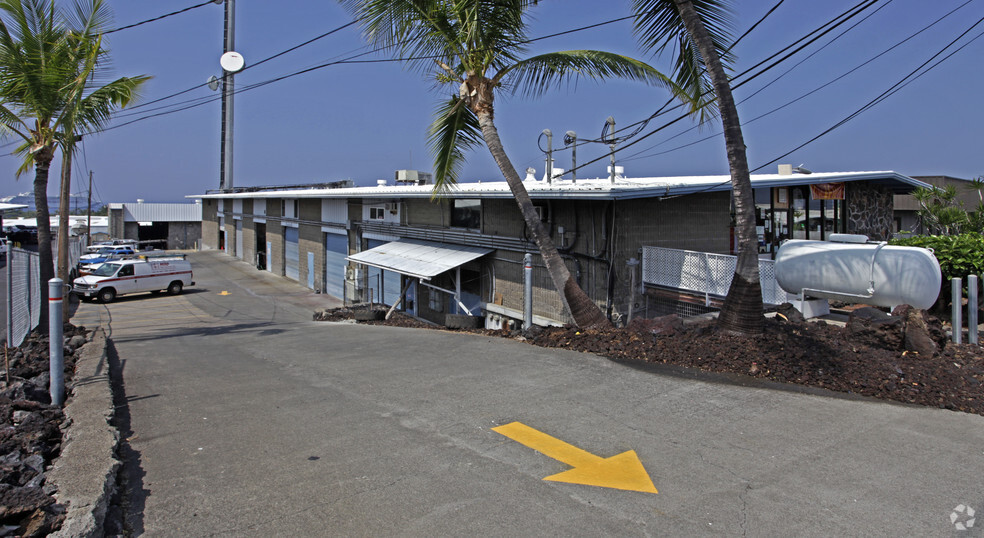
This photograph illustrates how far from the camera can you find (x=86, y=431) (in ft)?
17.5

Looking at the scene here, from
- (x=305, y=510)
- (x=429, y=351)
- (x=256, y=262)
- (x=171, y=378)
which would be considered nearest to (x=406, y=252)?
(x=429, y=351)

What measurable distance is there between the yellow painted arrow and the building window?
1208 cm

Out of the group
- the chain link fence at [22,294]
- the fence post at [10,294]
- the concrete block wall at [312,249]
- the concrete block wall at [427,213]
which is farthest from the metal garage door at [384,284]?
the fence post at [10,294]

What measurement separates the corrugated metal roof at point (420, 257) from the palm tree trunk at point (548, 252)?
18.3ft

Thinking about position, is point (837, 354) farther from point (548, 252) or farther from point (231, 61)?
point (231, 61)

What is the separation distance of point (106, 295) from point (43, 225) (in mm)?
17848

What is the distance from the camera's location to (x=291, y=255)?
114 feet

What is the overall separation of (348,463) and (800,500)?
3.37 meters

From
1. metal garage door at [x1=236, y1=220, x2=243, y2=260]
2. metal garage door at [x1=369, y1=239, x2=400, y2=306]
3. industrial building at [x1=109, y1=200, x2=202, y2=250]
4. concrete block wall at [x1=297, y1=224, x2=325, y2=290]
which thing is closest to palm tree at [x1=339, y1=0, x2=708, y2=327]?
metal garage door at [x1=369, y1=239, x2=400, y2=306]

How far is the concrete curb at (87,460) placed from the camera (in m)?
3.82

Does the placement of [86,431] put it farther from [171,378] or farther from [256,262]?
[256,262]

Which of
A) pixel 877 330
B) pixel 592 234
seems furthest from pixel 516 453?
pixel 592 234

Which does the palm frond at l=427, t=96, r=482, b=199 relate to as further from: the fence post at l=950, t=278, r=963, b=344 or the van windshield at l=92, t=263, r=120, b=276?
the van windshield at l=92, t=263, r=120, b=276

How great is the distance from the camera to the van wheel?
2681cm
